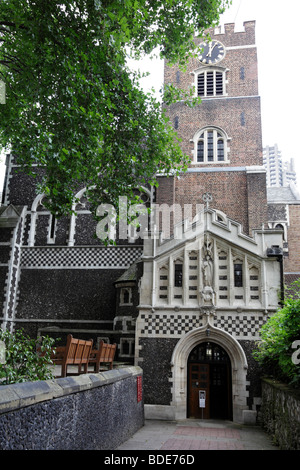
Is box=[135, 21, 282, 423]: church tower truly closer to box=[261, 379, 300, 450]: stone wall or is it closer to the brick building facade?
the brick building facade

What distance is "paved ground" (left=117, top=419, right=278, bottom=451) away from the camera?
10.1 meters

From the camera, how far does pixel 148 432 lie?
12.2 meters

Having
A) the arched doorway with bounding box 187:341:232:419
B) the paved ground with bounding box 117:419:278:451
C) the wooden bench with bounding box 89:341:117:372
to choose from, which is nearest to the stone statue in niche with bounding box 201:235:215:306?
the arched doorway with bounding box 187:341:232:419

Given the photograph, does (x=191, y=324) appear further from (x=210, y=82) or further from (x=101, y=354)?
(x=210, y=82)

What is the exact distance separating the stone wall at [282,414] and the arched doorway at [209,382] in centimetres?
196

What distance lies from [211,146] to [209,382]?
13.3 meters

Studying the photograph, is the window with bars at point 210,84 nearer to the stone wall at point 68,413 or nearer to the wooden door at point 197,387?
the wooden door at point 197,387

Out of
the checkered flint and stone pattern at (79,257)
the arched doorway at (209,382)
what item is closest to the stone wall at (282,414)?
the arched doorway at (209,382)

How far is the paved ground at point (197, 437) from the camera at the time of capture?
33.3 feet

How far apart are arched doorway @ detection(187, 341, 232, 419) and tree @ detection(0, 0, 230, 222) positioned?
22.5 ft

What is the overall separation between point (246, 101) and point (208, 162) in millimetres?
4407
